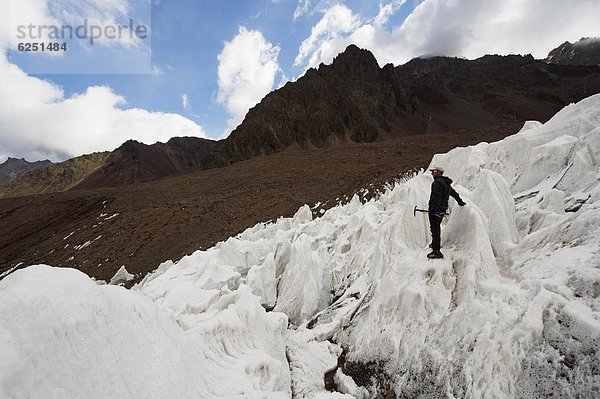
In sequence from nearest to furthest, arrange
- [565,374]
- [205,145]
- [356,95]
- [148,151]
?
[565,374] → [356,95] → [148,151] → [205,145]

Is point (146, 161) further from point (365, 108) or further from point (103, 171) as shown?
point (365, 108)

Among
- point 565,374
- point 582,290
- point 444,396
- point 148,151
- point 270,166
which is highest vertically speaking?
point 148,151

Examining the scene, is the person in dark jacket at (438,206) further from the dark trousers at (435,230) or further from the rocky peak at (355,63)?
the rocky peak at (355,63)

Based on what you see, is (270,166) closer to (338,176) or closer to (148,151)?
(338,176)

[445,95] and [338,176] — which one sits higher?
[445,95]

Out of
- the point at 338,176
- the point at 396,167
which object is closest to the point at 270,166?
the point at 338,176

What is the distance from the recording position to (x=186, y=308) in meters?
7.03

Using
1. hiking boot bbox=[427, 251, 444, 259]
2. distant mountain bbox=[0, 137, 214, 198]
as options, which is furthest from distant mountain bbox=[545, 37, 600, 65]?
hiking boot bbox=[427, 251, 444, 259]

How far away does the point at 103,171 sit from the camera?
122812 millimetres

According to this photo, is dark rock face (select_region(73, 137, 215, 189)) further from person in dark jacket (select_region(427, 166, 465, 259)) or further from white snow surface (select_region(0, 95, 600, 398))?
person in dark jacket (select_region(427, 166, 465, 259))

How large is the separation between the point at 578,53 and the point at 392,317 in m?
224

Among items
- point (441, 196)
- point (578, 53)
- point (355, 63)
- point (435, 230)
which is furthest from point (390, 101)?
point (578, 53)

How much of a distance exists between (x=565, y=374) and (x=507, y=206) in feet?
13.0

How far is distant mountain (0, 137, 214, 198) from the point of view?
115000mm
